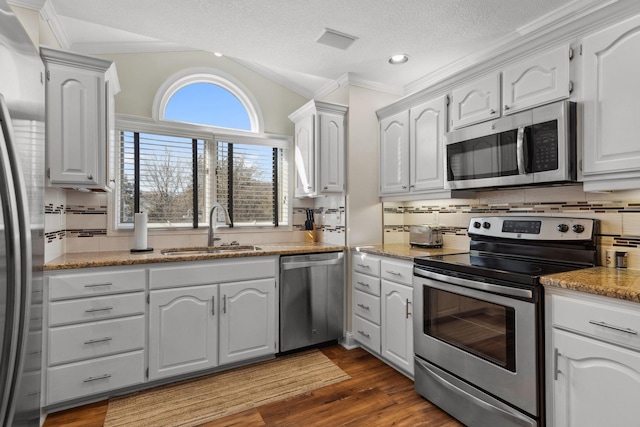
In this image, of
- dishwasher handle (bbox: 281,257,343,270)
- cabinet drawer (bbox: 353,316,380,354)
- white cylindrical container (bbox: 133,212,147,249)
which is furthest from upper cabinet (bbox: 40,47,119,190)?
cabinet drawer (bbox: 353,316,380,354)

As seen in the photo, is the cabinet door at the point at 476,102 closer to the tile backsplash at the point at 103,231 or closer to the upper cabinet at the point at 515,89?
the upper cabinet at the point at 515,89

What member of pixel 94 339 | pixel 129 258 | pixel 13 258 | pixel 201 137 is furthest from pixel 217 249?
pixel 13 258

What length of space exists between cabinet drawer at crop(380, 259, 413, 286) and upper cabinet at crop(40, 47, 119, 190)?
2126mm

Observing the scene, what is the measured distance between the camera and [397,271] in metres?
2.54

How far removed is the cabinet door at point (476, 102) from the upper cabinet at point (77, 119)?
246 centimetres

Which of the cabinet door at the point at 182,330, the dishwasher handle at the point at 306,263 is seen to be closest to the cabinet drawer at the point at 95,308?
the cabinet door at the point at 182,330

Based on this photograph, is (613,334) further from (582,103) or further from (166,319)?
(166,319)

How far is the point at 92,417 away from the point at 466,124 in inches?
121

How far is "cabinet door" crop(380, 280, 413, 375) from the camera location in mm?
2441

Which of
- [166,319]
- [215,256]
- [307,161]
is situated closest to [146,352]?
[166,319]

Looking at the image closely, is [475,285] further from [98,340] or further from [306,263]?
[98,340]

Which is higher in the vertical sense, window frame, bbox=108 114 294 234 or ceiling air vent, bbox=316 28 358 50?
ceiling air vent, bbox=316 28 358 50

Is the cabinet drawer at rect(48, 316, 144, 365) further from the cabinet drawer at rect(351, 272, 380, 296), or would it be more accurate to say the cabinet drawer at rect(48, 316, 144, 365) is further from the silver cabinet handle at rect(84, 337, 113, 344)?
the cabinet drawer at rect(351, 272, 380, 296)

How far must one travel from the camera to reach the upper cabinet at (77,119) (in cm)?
219
